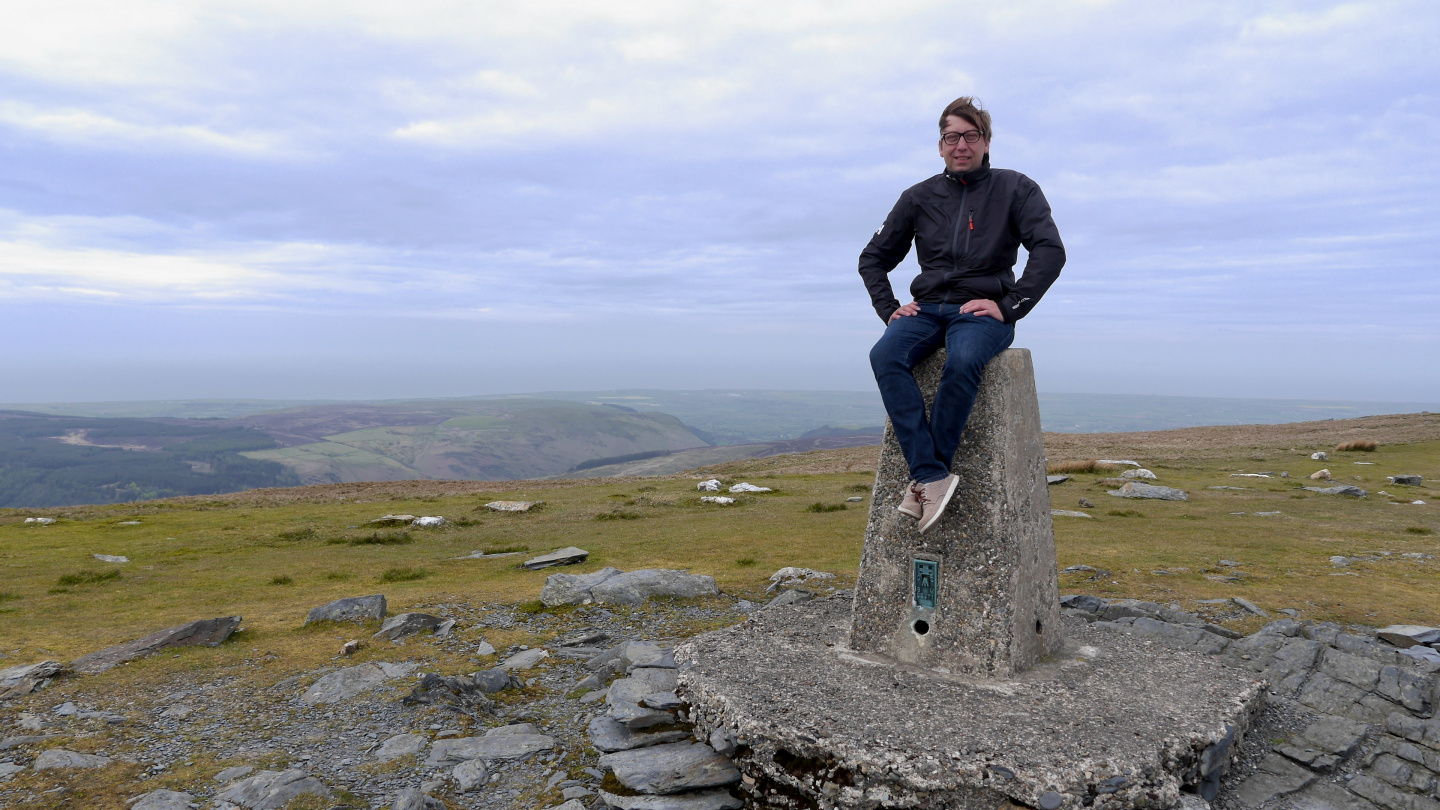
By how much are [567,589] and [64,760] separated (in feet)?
19.3

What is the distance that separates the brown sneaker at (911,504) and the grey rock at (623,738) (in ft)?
8.88

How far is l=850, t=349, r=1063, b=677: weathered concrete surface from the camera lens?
20.0ft

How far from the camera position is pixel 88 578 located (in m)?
14.1

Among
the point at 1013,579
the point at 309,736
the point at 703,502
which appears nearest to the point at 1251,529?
the point at 1013,579

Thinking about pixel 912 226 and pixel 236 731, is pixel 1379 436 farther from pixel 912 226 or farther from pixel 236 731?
pixel 236 731

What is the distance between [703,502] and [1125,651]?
61.2 feet

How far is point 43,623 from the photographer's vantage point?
34.4ft

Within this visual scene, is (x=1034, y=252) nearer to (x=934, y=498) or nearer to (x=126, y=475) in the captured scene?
(x=934, y=498)

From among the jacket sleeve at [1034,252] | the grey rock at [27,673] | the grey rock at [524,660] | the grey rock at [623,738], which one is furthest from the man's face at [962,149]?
the grey rock at [27,673]

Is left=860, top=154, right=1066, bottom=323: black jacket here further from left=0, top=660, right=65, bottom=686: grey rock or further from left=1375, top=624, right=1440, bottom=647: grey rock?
left=0, top=660, right=65, bottom=686: grey rock

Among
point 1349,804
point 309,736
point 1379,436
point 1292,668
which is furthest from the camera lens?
point 1379,436

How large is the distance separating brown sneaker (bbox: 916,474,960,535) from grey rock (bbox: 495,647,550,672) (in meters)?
4.98

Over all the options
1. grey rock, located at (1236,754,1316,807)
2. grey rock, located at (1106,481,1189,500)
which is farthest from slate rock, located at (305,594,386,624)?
grey rock, located at (1106,481,1189,500)

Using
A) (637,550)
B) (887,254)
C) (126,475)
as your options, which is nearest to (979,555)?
(887,254)
